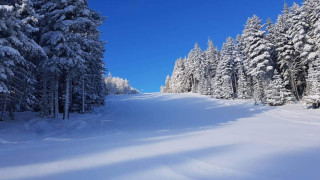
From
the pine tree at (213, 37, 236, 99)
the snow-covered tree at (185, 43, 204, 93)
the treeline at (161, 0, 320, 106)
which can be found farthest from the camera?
the snow-covered tree at (185, 43, 204, 93)

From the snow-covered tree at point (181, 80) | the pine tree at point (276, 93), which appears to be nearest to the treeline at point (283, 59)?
the pine tree at point (276, 93)

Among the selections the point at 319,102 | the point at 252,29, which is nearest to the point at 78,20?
the point at 319,102

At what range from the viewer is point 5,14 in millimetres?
10617

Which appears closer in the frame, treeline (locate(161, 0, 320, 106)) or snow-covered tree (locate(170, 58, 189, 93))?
treeline (locate(161, 0, 320, 106))

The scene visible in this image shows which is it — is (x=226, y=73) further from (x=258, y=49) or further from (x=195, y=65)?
(x=195, y=65)

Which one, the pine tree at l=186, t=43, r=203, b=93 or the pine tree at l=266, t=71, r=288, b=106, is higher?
the pine tree at l=186, t=43, r=203, b=93

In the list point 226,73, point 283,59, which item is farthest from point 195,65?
point 283,59

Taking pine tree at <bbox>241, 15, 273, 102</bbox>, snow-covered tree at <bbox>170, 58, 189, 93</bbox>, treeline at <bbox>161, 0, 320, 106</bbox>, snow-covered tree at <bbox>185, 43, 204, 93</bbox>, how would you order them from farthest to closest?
snow-covered tree at <bbox>170, 58, 189, 93</bbox>
snow-covered tree at <bbox>185, 43, 204, 93</bbox>
pine tree at <bbox>241, 15, 273, 102</bbox>
treeline at <bbox>161, 0, 320, 106</bbox>

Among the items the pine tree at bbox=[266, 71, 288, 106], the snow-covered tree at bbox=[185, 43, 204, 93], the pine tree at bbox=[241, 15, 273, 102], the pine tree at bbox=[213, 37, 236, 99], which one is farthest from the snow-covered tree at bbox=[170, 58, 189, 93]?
the pine tree at bbox=[266, 71, 288, 106]

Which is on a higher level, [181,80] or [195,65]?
[195,65]

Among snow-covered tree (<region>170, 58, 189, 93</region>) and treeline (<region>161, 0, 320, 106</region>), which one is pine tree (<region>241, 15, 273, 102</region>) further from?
snow-covered tree (<region>170, 58, 189, 93</region>)

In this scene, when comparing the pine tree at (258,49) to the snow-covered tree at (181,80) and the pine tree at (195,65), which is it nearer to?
the pine tree at (195,65)

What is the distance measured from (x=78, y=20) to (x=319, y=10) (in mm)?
28636

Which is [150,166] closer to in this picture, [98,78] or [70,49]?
[70,49]
